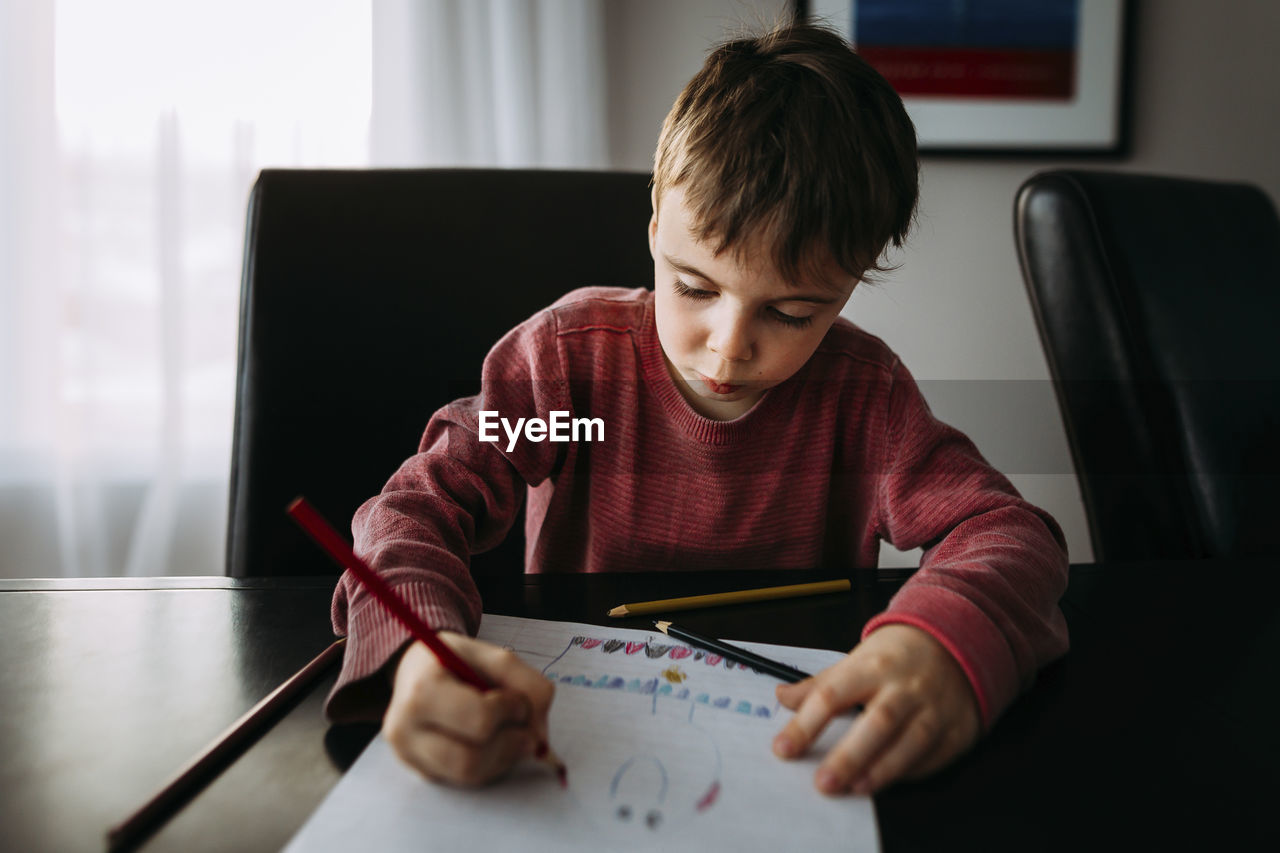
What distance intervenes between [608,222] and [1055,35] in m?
1.06

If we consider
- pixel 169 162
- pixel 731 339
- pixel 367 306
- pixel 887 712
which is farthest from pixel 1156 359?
pixel 169 162

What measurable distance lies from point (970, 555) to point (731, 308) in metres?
0.22

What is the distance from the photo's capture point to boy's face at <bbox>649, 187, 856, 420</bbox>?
0.52m

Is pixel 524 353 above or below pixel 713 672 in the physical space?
above

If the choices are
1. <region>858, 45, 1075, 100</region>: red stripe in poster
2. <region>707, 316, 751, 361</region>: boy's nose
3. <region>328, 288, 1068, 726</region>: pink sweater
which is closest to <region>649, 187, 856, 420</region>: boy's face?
<region>707, 316, 751, 361</region>: boy's nose

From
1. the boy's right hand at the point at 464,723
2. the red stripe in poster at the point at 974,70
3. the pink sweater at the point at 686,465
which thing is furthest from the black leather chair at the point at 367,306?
the red stripe in poster at the point at 974,70

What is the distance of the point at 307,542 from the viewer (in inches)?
31.7

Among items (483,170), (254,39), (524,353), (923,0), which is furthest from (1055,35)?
(254,39)

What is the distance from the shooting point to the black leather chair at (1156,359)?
2.79 ft

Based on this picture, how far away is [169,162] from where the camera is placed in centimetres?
131

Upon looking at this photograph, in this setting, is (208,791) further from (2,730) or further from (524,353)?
(524,353)

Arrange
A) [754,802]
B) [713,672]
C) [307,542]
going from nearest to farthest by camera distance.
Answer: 1. [754,802]
2. [713,672]
3. [307,542]

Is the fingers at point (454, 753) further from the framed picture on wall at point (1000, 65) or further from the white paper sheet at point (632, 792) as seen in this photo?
the framed picture on wall at point (1000, 65)

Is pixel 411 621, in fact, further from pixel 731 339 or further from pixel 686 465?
pixel 686 465
